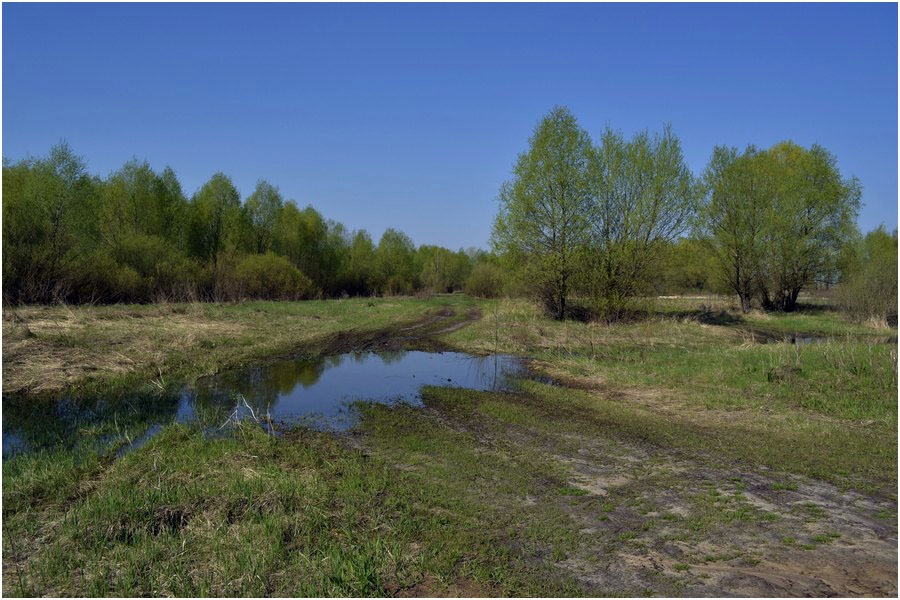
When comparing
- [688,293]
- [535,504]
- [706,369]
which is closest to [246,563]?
[535,504]

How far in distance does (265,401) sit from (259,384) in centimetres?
167

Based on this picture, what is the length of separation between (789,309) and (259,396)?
34.7 m

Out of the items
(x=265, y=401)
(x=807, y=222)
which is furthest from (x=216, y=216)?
(x=807, y=222)

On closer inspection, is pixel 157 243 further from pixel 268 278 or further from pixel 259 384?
pixel 259 384

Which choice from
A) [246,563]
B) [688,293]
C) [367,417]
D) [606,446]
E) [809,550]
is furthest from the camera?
A: [688,293]

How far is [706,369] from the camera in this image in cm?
1277

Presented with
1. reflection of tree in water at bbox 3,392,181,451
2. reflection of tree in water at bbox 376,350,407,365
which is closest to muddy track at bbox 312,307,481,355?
reflection of tree in water at bbox 376,350,407,365

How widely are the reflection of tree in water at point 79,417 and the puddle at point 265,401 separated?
0.6 inches

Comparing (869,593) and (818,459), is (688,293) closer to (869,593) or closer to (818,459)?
(818,459)

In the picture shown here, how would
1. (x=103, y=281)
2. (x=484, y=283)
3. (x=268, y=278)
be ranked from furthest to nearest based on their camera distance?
(x=484, y=283) → (x=268, y=278) → (x=103, y=281)

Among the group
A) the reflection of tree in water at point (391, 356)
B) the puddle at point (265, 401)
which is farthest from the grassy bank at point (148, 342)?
the reflection of tree in water at point (391, 356)

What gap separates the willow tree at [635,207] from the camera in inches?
980

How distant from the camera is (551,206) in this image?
25.5 meters

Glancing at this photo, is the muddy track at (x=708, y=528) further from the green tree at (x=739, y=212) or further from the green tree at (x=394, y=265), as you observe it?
the green tree at (x=394, y=265)
